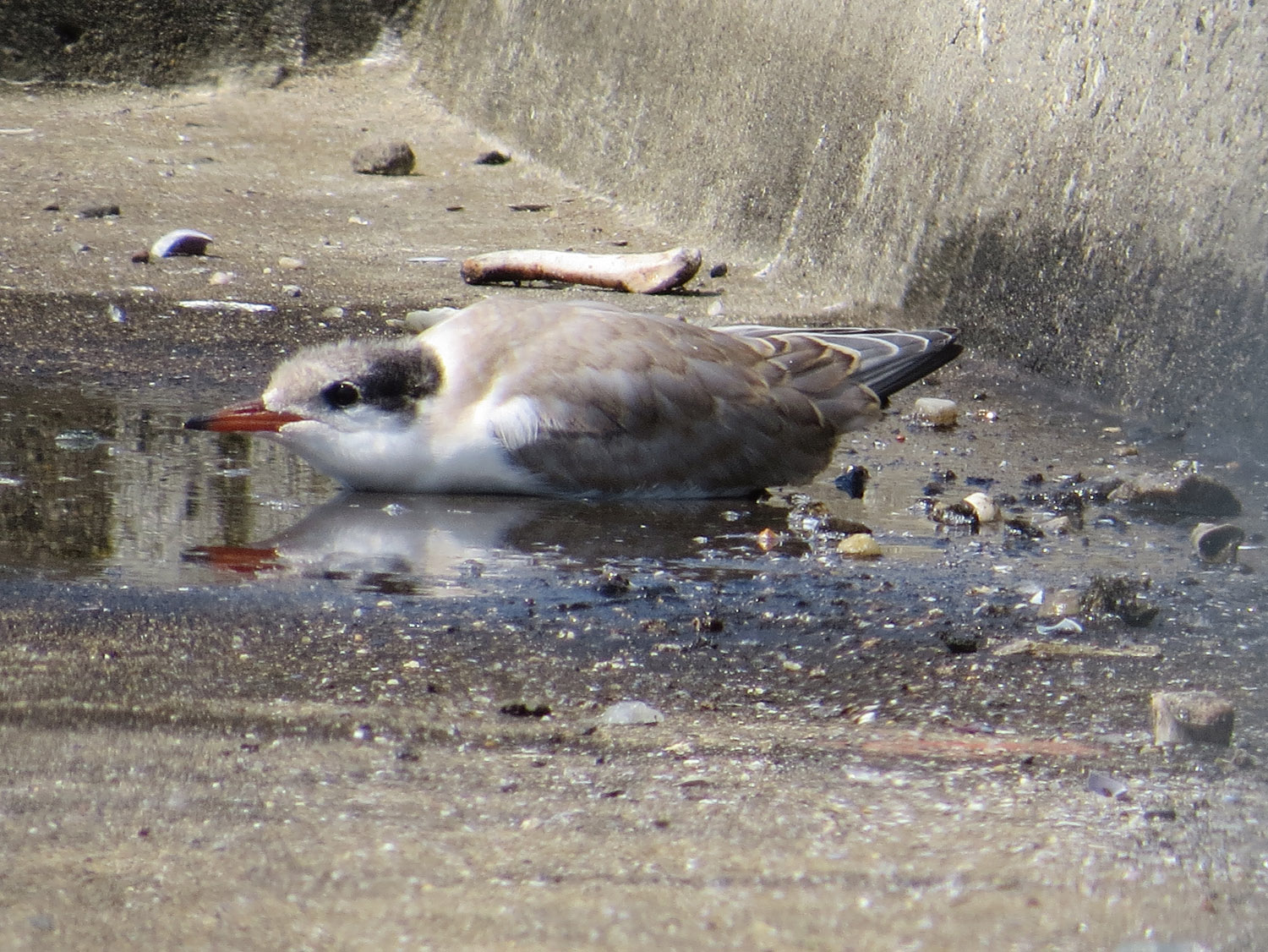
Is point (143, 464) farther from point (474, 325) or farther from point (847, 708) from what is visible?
point (847, 708)

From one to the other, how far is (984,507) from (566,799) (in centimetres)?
212

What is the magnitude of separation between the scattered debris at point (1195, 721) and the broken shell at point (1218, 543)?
1.27m

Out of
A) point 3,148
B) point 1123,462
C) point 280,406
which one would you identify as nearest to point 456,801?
point 280,406

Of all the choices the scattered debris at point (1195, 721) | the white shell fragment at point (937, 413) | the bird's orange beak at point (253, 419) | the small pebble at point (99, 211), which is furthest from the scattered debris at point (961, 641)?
the small pebble at point (99, 211)

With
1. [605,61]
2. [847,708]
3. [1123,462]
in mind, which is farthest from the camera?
[605,61]

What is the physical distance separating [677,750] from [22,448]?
8.34 ft

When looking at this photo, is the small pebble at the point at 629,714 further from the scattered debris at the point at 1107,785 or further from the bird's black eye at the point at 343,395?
the bird's black eye at the point at 343,395

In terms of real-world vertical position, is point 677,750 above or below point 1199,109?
below

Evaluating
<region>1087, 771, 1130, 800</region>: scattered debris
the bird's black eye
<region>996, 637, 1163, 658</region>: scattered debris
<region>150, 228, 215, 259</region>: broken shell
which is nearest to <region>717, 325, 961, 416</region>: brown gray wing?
the bird's black eye

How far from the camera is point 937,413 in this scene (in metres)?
5.20

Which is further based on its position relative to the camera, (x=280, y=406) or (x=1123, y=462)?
(x=1123, y=462)

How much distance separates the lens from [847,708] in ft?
9.29

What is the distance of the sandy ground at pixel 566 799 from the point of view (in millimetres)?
1907

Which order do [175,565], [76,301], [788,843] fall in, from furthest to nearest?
[76,301] < [175,565] < [788,843]
